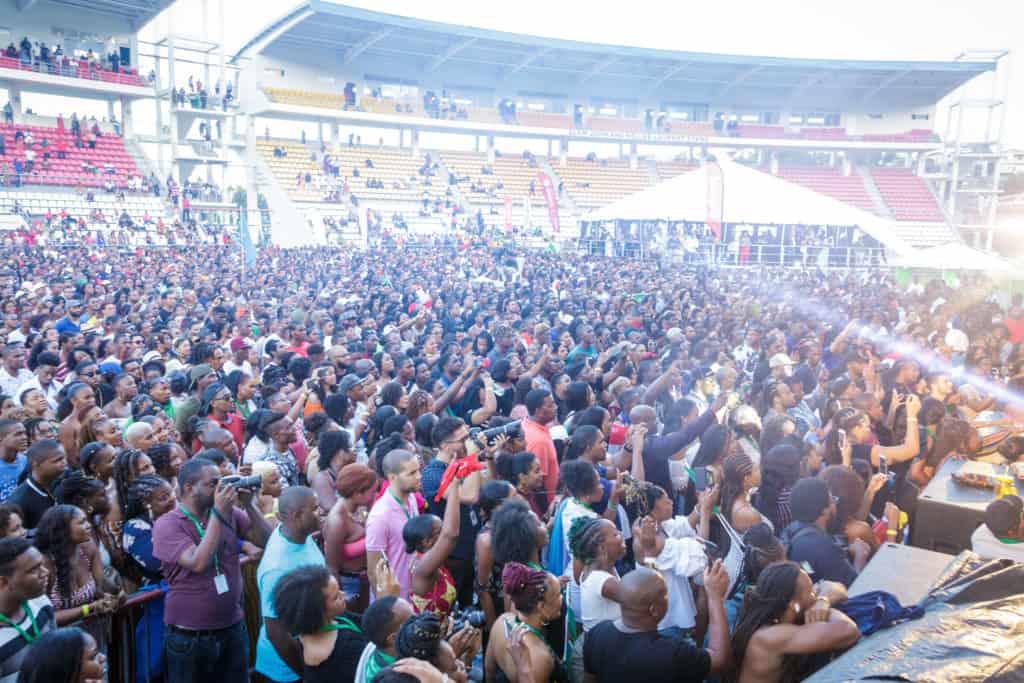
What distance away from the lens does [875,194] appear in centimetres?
4019

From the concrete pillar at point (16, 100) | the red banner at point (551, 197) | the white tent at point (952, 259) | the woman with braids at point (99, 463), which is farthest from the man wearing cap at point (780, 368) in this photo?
the concrete pillar at point (16, 100)

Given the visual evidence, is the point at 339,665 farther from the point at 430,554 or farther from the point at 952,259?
the point at 952,259

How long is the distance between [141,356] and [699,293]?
9.65m

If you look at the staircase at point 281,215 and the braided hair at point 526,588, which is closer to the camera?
the braided hair at point 526,588

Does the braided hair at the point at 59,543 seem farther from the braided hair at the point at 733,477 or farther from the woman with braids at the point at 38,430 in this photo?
the braided hair at the point at 733,477

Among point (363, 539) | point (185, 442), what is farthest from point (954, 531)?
point (185, 442)

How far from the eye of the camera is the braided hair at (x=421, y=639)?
2.40m

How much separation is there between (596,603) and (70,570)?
2070 millimetres

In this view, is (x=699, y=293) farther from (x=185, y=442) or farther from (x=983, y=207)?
(x=983, y=207)

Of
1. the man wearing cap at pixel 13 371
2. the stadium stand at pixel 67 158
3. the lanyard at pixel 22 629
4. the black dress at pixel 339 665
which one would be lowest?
the black dress at pixel 339 665

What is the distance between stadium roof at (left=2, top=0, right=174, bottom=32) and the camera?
99.5ft

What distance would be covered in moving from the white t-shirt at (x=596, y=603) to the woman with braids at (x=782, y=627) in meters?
0.46

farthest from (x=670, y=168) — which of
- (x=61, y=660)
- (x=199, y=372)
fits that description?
(x=61, y=660)

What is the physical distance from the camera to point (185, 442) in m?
5.20
